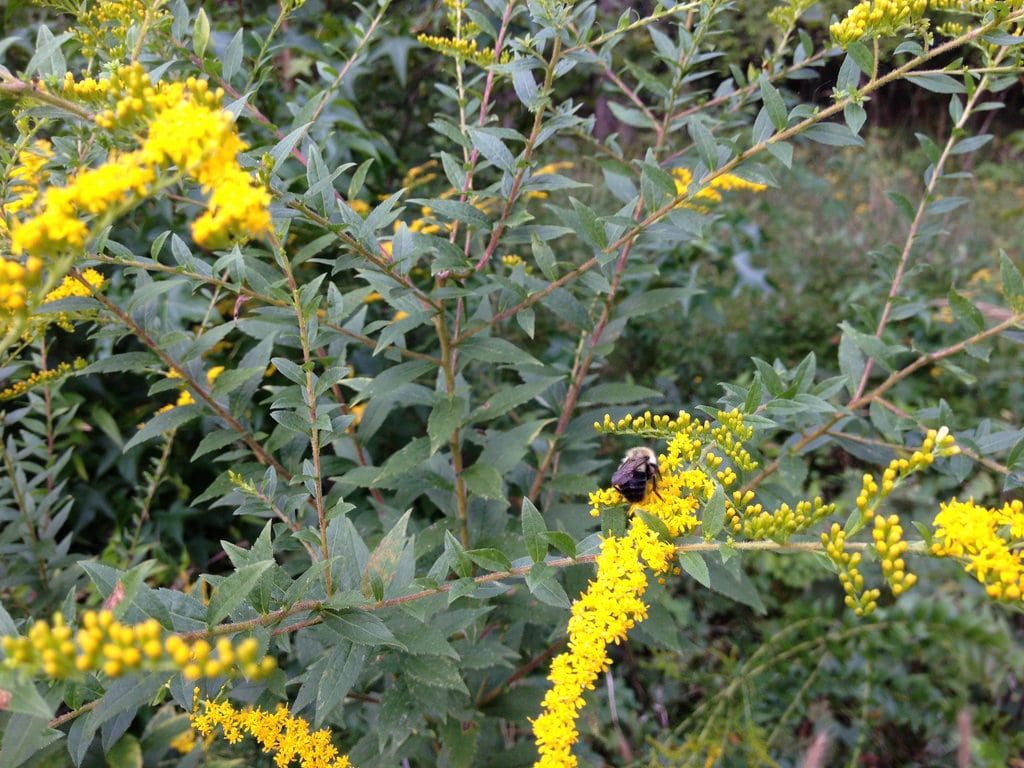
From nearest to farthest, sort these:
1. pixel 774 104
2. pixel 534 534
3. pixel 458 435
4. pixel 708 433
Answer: pixel 534 534 → pixel 708 433 → pixel 774 104 → pixel 458 435

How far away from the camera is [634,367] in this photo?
4223mm

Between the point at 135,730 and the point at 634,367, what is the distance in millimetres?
2998

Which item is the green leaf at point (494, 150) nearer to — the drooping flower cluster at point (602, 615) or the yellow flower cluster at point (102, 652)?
the drooping flower cluster at point (602, 615)

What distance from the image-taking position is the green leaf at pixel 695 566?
132 cm

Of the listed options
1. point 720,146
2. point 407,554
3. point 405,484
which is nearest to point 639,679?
point 405,484

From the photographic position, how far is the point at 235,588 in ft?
3.98

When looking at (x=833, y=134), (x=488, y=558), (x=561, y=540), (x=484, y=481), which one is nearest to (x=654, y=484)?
(x=561, y=540)

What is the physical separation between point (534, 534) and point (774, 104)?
1.11 metres

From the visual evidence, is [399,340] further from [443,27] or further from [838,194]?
[838,194]

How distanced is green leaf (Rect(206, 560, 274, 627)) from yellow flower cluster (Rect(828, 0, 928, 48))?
1624mm

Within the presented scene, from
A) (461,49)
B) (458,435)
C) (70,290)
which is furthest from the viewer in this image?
(458,435)

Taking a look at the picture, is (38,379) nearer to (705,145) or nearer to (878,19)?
(705,145)

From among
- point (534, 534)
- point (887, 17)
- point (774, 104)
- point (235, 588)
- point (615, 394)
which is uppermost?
point (887, 17)

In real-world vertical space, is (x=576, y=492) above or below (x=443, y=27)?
below
